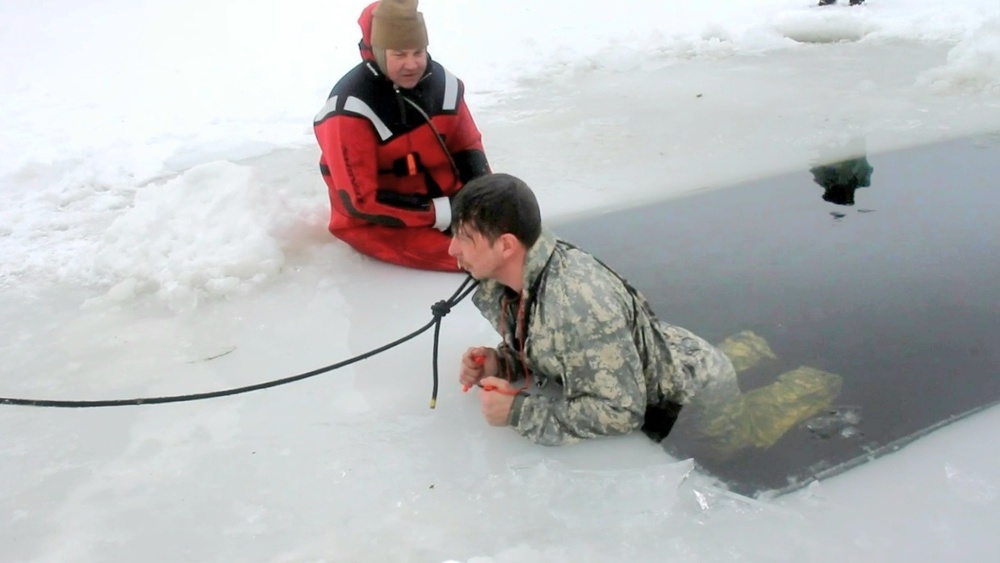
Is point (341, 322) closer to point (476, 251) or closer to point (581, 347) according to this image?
point (476, 251)

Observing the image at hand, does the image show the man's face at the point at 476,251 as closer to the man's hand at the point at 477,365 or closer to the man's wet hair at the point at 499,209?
the man's wet hair at the point at 499,209

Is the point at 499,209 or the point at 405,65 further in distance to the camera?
the point at 405,65

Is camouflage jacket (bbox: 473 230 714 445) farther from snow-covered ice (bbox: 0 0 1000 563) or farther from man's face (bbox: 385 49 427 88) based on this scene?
man's face (bbox: 385 49 427 88)

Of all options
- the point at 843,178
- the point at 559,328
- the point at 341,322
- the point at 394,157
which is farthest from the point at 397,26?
the point at 843,178

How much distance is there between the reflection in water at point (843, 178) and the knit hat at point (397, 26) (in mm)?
1776

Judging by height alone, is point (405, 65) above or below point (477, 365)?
above

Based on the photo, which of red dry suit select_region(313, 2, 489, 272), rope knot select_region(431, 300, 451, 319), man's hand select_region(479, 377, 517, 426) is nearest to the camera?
man's hand select_region(479, 377, 517, 426)

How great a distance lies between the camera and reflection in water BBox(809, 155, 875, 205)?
3.28 m

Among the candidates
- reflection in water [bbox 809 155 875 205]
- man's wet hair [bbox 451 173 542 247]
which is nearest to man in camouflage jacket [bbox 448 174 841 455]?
man's wet hair [bbox 451 173 542 247]

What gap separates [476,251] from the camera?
168 cm

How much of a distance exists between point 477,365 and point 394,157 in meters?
1.09

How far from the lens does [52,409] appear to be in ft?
7.06

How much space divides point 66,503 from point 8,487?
0.18 m

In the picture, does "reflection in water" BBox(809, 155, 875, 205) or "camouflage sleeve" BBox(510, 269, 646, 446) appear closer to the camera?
"camouflage sleeve" BBox(510, 269, 646, 446)
